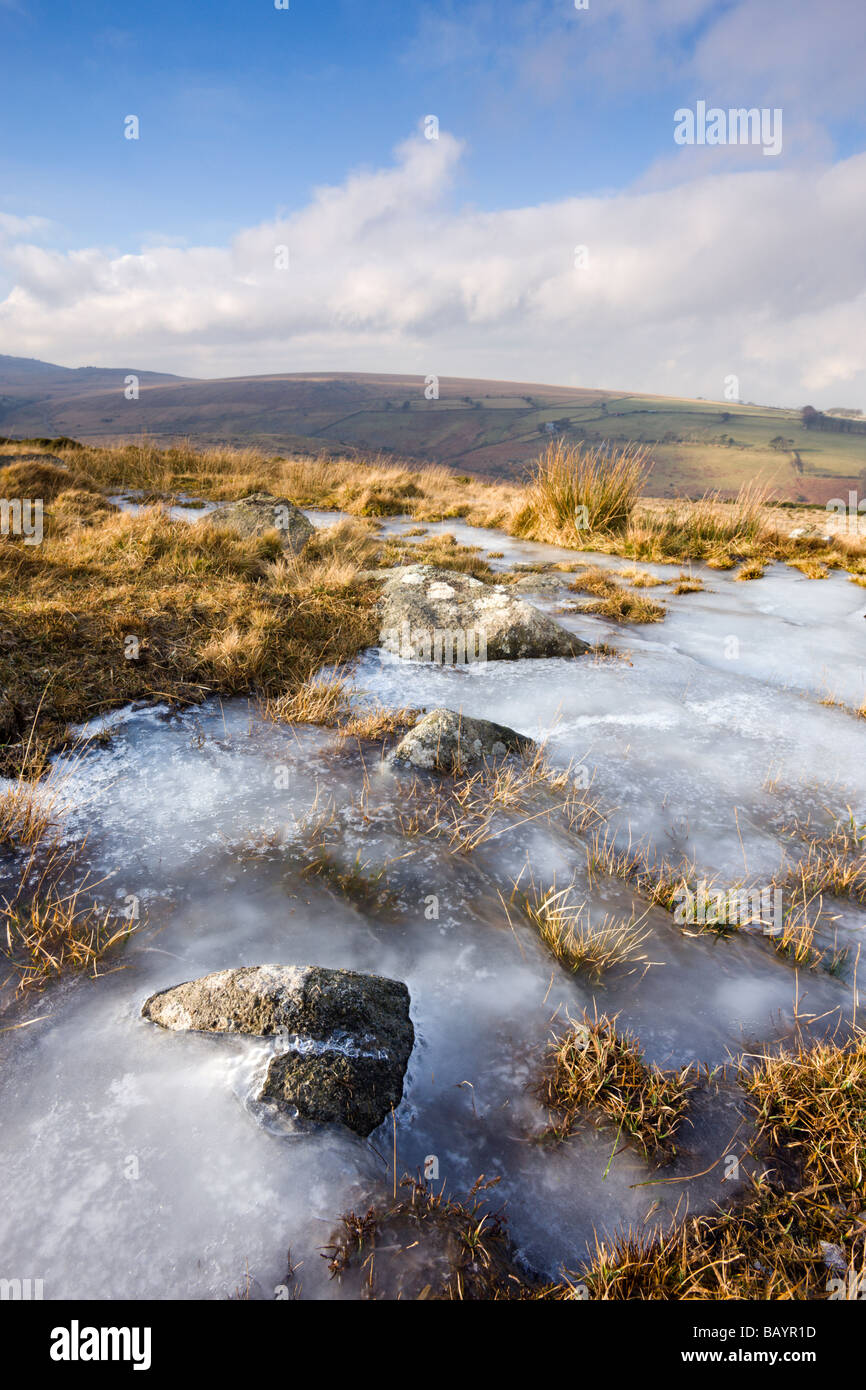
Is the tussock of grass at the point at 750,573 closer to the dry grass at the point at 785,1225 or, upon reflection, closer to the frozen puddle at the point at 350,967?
the frozen puddle at the point at 350,967

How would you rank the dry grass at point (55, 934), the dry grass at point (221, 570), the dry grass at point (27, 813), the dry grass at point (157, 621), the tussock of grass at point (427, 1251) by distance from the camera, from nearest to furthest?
the tussock of grass at point (427, 1251) → the dry grass at point (55, 934) → the dry grass at point (27, 813) → the dry grass at point (157, 621) → the dry grass at point (221, 570)

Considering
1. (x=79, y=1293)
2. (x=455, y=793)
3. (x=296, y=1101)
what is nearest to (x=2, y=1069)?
(x=79, y=1293)

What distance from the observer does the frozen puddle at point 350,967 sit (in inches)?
51.2

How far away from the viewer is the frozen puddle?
130 cm

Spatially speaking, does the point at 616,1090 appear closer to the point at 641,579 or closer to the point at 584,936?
the point at 584,936

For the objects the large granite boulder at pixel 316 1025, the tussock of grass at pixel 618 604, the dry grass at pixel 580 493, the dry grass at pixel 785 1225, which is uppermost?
the dry grass at pixel 580 493

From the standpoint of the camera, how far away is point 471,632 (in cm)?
466

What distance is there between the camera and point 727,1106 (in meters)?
1.58

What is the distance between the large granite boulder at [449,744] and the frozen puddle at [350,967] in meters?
0.17

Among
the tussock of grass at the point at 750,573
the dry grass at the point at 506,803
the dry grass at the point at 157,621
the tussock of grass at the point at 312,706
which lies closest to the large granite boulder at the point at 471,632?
the dry grass at the point at 157,621

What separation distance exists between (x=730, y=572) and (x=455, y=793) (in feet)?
21.9

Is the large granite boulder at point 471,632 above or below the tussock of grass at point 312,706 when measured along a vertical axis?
above

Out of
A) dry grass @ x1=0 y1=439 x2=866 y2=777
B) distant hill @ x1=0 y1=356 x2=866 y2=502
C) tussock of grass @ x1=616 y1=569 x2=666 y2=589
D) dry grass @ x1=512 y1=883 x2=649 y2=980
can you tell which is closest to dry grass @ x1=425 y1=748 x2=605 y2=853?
dry grass @ x1=512 y1=883 x2=649 y2=980
